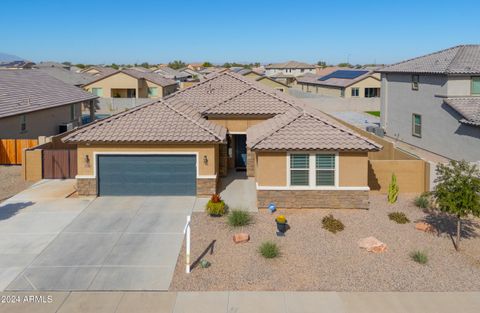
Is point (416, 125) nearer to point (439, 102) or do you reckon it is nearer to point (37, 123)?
point (439, 102)

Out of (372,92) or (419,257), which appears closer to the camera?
(419,257)

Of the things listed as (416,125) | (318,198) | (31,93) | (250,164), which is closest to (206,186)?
(250,164)

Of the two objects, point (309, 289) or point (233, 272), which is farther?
point (233, 272)

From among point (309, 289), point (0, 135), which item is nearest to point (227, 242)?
point (309, 289)

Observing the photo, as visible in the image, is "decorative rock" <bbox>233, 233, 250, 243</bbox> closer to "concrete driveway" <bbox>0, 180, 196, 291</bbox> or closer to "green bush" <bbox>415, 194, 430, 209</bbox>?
"concrete driveway" <bbox>0, 180, 196, 291</bbox>

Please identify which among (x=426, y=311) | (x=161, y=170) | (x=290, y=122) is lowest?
(x=426, y=311)

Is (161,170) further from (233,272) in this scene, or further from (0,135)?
(0,135)
